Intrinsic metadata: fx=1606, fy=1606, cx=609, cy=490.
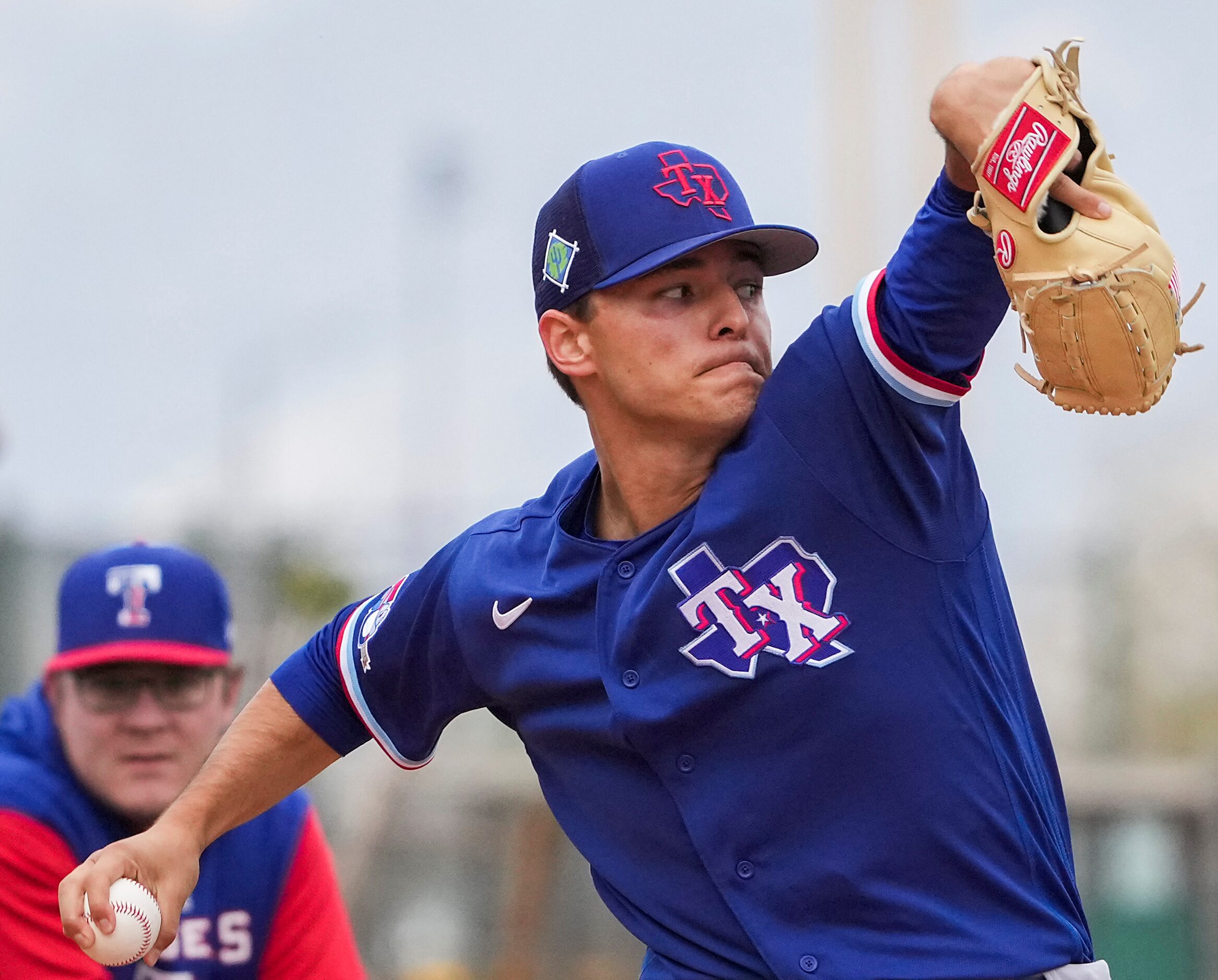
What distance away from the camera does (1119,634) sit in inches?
518

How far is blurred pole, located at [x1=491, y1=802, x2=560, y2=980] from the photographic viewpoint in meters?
11.7

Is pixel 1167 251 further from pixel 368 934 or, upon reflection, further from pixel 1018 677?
pixel 368 934

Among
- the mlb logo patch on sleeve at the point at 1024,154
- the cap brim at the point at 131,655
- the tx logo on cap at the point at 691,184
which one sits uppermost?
the tx logo on cap at the point at 691,184

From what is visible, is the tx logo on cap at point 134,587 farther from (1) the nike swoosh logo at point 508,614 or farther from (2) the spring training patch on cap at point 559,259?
(2) the spring training patch on cap at point 559,259

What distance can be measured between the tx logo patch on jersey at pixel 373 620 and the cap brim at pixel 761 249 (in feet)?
3.02

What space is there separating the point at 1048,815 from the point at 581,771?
0.89 m

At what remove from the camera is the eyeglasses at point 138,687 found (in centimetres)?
404

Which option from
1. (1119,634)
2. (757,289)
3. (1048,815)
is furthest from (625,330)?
(1119,634)

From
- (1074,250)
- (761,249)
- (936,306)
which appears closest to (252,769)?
(761,249)

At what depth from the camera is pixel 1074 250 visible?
2.42 m

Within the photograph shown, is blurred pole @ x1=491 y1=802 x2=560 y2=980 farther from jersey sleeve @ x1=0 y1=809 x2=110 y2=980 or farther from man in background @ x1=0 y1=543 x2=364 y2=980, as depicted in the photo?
jersey sleeve @ x1=0 y1=809 x2=110 y2=980

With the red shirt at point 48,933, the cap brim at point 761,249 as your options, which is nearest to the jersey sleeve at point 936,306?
the cap brim at point 761,249

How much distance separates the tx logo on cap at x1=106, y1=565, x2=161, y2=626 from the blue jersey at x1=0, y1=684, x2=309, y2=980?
32 cm

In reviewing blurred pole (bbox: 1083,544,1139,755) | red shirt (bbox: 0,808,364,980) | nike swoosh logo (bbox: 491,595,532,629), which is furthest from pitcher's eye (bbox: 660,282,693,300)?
blurred pole (bbox: 1083,544,1139,755)
